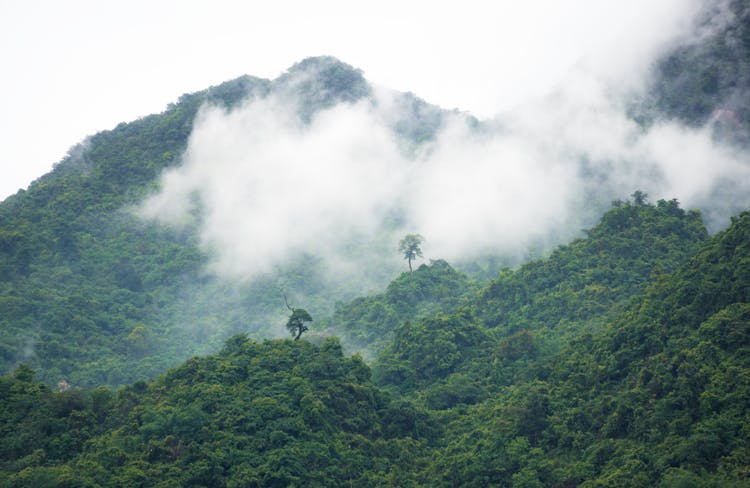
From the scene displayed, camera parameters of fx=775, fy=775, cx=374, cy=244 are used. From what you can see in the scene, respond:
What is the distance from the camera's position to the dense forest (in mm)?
28719

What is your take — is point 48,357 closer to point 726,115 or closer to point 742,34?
point 726,115

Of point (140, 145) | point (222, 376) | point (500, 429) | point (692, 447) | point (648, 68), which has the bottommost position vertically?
point (692, 447)

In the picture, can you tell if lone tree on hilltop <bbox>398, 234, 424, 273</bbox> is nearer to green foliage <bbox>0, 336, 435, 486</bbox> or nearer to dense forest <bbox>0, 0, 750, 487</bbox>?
dense forest <bbox>0, 0, 750, 487</bbox>

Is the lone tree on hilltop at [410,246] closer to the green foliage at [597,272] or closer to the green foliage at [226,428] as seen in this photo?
the green foliage at [597,272]

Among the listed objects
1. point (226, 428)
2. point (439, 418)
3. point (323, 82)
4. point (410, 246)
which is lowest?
point (226, 428)

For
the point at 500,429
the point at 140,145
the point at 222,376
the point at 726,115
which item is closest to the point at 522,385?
the point at 500,429

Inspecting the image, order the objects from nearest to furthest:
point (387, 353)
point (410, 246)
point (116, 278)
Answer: point (387, 353)
point (116, 278)
point (410, 246)

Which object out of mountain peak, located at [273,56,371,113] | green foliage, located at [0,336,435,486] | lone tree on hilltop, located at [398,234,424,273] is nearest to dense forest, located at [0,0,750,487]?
green foliage, located at [0,336,435,486]

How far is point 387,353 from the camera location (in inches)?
1768

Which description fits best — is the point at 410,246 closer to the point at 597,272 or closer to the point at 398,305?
the point at 398,305

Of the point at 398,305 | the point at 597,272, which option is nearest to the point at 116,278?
the point at 398,305

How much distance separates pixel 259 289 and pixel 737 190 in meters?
36.5

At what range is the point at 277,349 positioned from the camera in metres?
37.2

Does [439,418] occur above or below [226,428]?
above
